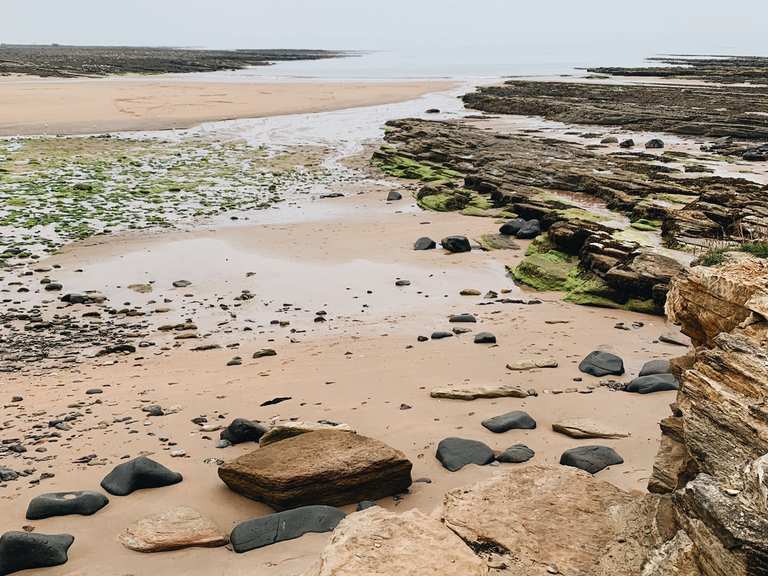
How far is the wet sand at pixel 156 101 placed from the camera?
35000 millimetres

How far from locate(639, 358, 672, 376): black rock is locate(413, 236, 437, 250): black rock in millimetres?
7093

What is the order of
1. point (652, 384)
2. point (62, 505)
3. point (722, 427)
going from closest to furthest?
point (722, 427), point (62, 505), point (652, 384)

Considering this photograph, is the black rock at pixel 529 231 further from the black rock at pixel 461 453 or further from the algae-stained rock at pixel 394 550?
the algae-stained rock at pixel 394 550

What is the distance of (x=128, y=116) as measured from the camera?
1486 inches

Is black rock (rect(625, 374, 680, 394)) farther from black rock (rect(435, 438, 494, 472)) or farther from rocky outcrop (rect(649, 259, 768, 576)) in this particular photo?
black rock (rect(435, 438, 494, 472))

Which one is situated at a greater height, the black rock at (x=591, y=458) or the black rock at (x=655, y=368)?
the black rock at (x=591, y=458)

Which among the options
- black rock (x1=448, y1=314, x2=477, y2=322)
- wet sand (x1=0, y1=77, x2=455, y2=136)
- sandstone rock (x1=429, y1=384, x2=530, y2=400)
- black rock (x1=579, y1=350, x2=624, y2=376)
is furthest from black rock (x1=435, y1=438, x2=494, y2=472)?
wet sand (x1=0, y1=77, x2=455, y2=136)

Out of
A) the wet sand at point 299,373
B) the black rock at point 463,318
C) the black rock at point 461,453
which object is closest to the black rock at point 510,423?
the wet sand at point 299,373

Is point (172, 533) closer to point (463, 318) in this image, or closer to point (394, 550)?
point (394, 550)

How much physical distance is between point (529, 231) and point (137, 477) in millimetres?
11649

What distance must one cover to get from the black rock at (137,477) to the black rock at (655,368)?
5183 mm

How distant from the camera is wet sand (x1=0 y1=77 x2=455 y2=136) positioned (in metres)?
35.0

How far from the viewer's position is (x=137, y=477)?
19.2 ft

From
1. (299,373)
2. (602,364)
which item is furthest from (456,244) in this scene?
(299,373)
